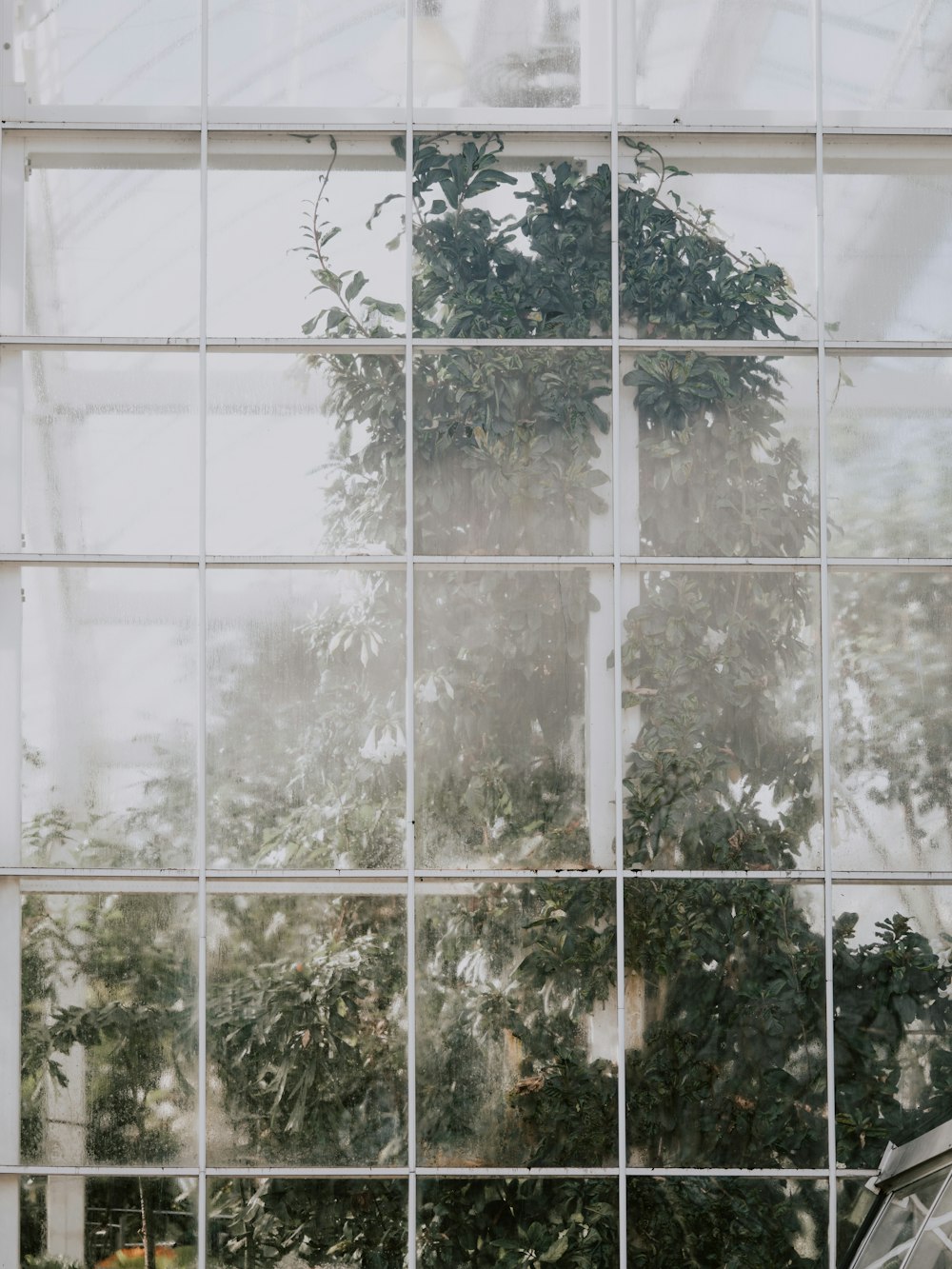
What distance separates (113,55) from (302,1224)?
11.2 feet

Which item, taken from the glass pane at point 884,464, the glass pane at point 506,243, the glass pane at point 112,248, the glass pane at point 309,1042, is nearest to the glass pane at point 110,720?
the glass pane at point 309,1042

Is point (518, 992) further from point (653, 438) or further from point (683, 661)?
point (653, 438)

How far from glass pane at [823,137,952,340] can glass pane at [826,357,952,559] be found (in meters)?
0.15

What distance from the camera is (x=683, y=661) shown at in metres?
3.34

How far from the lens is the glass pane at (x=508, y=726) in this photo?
331 centimetres

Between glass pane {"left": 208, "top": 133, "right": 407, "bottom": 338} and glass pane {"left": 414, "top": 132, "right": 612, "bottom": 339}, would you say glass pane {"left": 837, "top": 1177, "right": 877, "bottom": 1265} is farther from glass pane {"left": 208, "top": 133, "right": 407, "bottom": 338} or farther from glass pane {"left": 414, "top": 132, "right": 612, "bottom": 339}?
glass pane {"left": 208, "top": 133, "right": 407, "bottom": 338}

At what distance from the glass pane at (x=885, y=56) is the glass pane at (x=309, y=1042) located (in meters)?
2.77

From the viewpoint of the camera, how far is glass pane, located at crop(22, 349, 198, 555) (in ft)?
11.1

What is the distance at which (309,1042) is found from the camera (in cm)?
328

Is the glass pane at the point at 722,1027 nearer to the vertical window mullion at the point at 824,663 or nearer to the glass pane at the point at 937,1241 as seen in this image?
the vertical window mullion at the point at 824,663

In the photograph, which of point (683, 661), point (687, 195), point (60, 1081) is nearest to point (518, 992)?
point (683, 661)

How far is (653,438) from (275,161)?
138cm

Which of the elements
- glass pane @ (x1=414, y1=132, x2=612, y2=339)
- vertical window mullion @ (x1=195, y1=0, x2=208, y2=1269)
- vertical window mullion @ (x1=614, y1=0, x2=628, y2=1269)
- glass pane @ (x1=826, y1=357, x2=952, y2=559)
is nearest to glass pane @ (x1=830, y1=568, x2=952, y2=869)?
glass pane @ (x1=826, y1=357, x2=952, y2=559)

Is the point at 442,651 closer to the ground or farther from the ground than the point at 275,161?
closer to the ground
